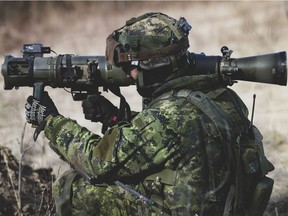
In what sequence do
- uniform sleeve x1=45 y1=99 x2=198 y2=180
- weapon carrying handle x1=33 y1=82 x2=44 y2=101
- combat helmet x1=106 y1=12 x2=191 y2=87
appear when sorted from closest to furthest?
uniform sleeve x1=45 y1=99 x2=198 y2=180, combat helmet x1=106 y1=12 x2=191 y2=87, weapon carrying handle x1=33 y1=82 x2=44 y2=101

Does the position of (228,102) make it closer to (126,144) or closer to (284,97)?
(126,144)

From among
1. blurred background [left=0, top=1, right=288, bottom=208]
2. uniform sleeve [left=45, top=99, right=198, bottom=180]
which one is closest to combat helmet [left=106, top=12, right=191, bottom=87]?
uniform sleeve [left=45, top=99, right=198, bottom=180]

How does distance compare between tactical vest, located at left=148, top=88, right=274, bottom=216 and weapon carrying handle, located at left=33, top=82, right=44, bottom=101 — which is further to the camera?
weapon carrying handle, located at left=33, top=82, right=44, bottom=101

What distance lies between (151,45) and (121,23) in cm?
570

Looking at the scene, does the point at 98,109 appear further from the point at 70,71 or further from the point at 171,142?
the point at 171,142

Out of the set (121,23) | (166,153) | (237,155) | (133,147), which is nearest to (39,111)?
(133,147)

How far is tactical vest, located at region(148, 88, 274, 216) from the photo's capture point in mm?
3482

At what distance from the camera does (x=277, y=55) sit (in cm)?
368

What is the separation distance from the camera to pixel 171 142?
340 cm

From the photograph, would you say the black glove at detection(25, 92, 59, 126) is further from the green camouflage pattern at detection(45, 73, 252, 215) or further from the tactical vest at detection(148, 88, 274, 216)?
the tactical vest at detection(148, 88, 274, 216)

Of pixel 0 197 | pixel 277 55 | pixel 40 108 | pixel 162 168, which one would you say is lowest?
pixel 0 197

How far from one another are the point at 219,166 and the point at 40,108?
0.97 m

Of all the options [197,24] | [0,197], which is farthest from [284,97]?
[0,197]

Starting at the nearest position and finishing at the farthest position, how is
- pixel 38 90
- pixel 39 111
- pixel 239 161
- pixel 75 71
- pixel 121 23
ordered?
1. pixel 239 161
2. pixel 39 111
3. pixel 38 90
4. pixel 75 71
5. pixel 121 23
